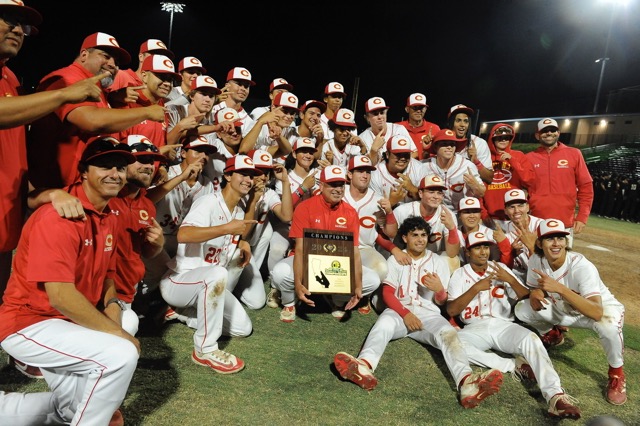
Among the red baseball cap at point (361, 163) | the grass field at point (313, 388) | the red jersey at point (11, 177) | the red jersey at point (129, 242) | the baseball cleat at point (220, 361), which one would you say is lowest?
the grass field at point (313, 388)

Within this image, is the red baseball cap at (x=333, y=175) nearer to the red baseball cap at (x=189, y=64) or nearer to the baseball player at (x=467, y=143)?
the baseball player at (x=467, y=143)

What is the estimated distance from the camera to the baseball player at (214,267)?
3.98 meters

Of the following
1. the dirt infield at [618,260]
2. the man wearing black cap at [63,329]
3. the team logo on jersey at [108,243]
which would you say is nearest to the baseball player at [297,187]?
the team logo on jersey at [108,243]

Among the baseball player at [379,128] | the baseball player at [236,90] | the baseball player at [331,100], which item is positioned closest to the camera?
the baseball player at [236,90]

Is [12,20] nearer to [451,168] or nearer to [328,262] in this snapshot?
[328,262]

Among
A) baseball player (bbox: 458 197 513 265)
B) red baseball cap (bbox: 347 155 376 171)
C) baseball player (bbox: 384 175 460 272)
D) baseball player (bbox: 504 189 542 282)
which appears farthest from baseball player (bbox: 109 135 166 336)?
baseball player (bbox: 504 189 542 282)

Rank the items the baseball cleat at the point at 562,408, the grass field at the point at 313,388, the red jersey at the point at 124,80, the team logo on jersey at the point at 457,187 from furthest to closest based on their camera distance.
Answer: the team logo on jersey at the point at 457,187 → the red jersey at the point at 124,80 → the baseball cleat at the point at 562,408 → the grass field at the point at 313,388

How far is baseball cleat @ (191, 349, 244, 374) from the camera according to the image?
3.84 metres

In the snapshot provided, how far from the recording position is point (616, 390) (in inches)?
159

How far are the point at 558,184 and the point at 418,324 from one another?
3748 millimetres

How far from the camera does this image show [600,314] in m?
4.20

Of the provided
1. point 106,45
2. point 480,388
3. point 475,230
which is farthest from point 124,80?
point 480,388

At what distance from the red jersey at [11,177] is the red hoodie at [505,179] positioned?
6.02 metres

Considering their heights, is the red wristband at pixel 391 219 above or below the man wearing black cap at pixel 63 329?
above
